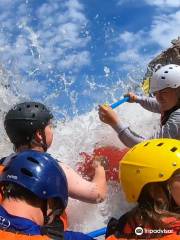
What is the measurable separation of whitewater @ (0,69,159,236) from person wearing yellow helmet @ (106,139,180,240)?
171 cm

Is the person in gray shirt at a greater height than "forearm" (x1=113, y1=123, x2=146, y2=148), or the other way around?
the person in gray shirt

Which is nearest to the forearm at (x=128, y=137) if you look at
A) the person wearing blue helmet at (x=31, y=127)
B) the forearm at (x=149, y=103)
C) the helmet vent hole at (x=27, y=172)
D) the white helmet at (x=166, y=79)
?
the person wearing blue helmet at (x=31, y=127)

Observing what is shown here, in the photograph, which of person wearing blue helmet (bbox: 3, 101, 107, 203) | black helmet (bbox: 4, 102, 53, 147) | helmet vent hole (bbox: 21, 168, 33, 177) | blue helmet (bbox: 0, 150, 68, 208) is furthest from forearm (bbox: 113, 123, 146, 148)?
helmet vent hole (bbox: 21, 168, 33, 177)

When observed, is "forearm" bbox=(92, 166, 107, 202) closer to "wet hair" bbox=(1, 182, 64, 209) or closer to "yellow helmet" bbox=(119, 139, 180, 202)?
"yellow helmet" bbox=(119, 139, 180, 202)

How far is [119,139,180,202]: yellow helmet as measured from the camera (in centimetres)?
331

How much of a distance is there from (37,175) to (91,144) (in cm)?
351

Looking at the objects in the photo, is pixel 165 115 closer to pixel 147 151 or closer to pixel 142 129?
pixel 147 151

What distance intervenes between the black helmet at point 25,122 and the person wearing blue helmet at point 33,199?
138cm

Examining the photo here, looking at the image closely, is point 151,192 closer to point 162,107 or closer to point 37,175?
point 37,175

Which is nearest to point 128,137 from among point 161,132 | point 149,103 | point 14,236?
point 161,132

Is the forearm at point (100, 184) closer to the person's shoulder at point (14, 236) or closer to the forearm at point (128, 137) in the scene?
the forearm at point (128, 137)

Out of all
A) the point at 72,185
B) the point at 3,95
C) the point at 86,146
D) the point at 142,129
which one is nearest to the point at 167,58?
the point at 3,95

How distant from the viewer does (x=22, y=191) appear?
3.00 m

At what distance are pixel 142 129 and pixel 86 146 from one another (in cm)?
146
